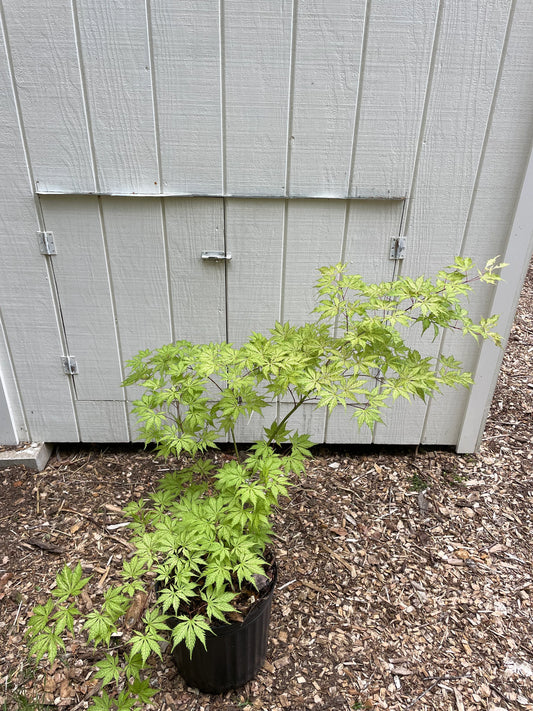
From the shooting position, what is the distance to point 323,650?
1845 millimetres

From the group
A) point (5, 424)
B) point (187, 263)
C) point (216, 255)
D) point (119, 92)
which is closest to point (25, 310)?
point (5, 424)

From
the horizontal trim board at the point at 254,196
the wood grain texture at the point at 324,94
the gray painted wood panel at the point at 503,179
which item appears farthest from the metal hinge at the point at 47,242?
the gray painted wood panel at the point at 503,179

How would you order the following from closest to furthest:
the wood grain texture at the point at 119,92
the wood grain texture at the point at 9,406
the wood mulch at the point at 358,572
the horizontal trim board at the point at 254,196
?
the wood mulch at the point at 358,572 < the wood grain texture at the point at 119,92 < the horizontal trim board at the point at 254,196 < the wood grain texture at the point at 9,406

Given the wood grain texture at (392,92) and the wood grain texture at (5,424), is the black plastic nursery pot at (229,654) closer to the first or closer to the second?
the wood grain texture at (5,424)

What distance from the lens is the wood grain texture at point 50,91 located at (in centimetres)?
188

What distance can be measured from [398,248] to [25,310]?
5.94 ft

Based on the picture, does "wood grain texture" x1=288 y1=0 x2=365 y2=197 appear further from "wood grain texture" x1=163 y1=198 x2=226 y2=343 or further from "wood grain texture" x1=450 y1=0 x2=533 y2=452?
"wood grain texture" x1=450 y1=0 x2=533 y2=452

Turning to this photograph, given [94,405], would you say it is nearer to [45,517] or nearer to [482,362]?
[45,517]

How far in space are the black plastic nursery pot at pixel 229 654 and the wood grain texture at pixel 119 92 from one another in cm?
174

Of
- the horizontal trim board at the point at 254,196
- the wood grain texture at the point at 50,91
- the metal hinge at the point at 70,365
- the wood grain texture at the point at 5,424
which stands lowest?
the wood grain texture at the point at 5,424

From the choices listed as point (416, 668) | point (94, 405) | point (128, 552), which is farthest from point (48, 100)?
point (416, 668)

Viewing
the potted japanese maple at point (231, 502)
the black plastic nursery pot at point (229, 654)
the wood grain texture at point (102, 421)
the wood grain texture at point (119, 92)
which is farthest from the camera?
the wood grain texture at point (102, 421)

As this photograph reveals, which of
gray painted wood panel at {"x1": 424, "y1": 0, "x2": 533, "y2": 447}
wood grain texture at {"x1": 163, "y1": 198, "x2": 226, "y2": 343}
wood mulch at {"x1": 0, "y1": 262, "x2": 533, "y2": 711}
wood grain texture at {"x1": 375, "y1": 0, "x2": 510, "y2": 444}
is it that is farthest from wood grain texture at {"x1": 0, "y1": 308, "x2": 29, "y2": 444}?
gray painted wood panel at {"x1": 424, "y1": 0, "x2": 533, "y2": 447}

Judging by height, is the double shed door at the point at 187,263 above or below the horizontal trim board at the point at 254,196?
below
